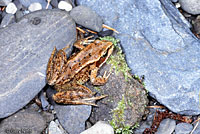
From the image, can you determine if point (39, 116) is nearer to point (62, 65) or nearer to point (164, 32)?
point (62, 65)

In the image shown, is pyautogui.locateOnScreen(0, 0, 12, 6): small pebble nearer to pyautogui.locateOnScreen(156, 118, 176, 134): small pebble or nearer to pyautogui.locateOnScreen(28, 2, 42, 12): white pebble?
pyautogui.locateOnScreen(28, 2, 42, 12): white pebble

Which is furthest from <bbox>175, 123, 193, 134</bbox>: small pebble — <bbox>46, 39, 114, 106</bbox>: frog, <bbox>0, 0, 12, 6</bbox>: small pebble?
<bbox>0, 0, 12, 6</bbox>: small pebble

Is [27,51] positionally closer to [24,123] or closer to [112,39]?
[24,123]

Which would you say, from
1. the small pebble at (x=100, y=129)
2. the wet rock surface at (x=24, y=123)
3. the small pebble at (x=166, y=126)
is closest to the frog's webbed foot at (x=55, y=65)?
the wet rock surface at (x=24, y=123)

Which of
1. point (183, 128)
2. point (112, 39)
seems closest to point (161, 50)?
point (112, 39)

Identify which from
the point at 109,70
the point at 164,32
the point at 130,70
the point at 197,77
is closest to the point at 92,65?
the point at 109,70

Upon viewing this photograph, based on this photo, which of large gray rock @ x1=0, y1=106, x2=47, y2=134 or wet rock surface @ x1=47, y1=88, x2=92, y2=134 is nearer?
large gray rock @ x1=0, y1=106, x2=47, y2=134

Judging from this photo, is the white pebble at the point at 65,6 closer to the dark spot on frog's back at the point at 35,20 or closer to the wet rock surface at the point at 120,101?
the dark spot on frog's back at the point at 35,20
